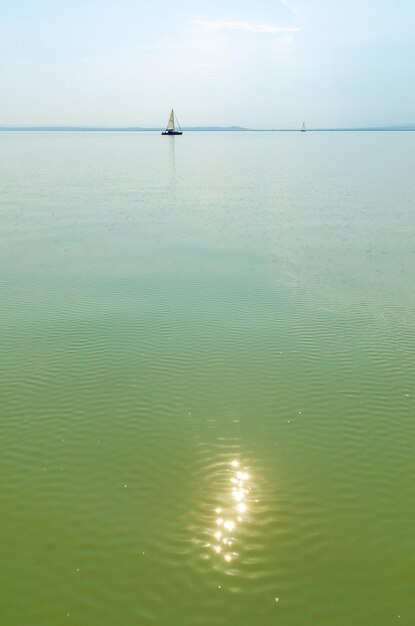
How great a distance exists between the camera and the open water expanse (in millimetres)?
9312

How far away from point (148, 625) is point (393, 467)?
263 inches

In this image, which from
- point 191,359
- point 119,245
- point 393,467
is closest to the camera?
point 393,467

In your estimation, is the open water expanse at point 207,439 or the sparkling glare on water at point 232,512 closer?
the open water expanse at point 207,439

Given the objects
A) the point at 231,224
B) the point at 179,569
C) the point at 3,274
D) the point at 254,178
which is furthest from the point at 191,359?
the point at 254,178

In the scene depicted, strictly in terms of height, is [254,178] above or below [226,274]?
above

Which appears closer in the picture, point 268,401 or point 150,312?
point 268,401

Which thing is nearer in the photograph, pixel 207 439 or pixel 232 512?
pixel 232 512

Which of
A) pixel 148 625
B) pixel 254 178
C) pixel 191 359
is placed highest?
pixel 254 178

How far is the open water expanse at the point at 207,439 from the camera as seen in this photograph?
9312 millimetres

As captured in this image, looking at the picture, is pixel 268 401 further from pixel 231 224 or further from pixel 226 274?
pixel 231 224

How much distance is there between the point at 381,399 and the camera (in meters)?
15.4

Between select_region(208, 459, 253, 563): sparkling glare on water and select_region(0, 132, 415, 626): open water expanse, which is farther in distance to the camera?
select_region(208, 459, 253, 563): sparkling glare on water

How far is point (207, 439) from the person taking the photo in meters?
13.5

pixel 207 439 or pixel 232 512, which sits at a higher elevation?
pixel 207 439
